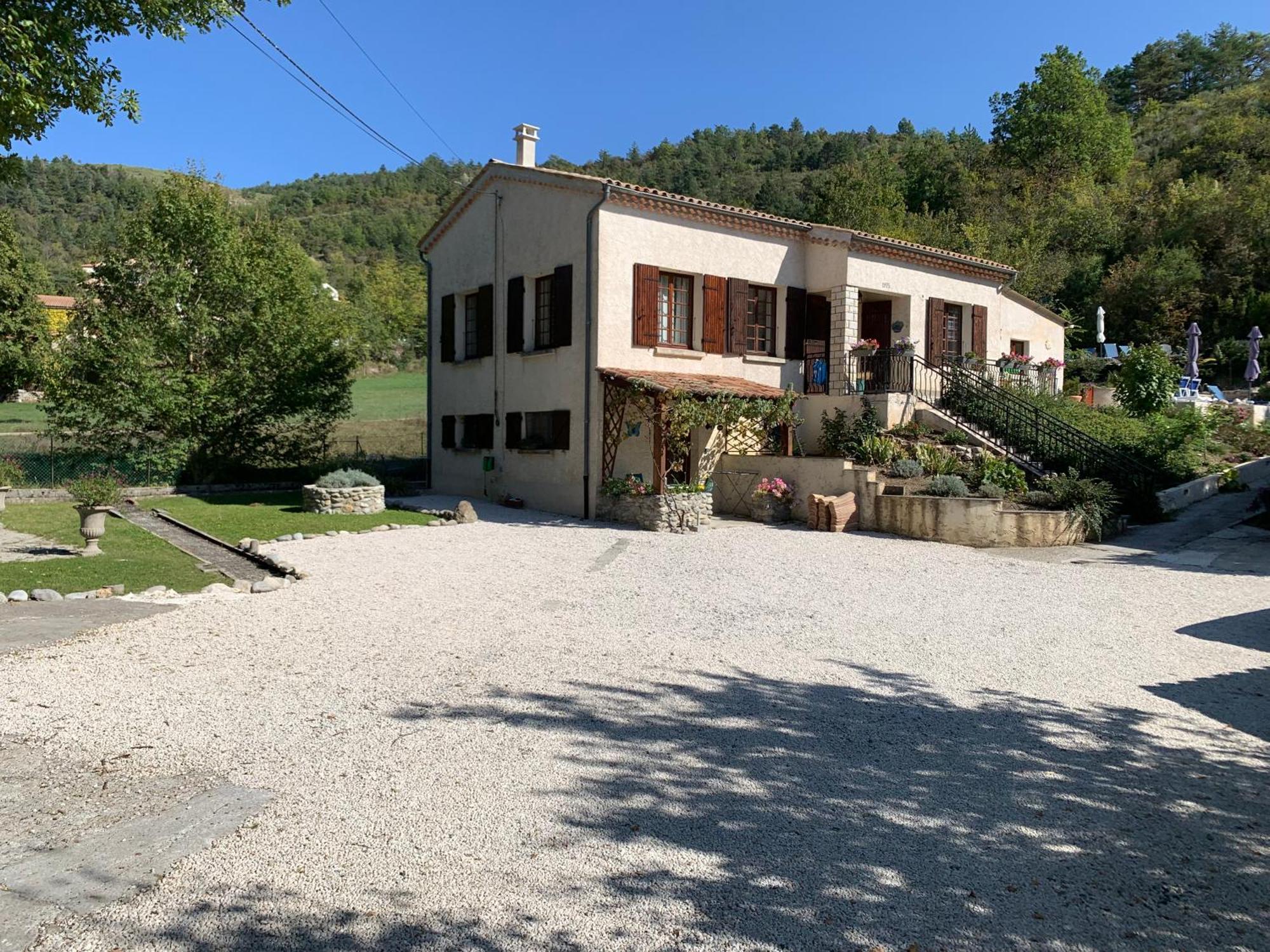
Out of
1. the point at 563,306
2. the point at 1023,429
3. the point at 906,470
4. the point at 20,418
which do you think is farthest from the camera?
the point at 20,418

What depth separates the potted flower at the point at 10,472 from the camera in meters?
18.5

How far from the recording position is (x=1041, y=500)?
14.2m

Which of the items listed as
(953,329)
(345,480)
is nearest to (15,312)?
(345,480)

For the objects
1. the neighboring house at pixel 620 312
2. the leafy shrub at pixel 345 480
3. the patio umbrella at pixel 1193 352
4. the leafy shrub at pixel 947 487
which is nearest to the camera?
the leafy shrub at pixel 947 487

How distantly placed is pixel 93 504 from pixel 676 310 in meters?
11.2

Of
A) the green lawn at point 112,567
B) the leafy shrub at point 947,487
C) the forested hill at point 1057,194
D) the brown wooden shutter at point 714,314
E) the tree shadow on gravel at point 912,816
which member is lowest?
the tree shadow on gravel at point 912,816

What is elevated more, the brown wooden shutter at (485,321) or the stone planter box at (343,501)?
the brown wooden shutter at (485,321)

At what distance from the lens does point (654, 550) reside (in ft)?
42.2

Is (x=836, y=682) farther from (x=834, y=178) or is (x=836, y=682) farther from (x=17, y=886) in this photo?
(x=834, y=178)

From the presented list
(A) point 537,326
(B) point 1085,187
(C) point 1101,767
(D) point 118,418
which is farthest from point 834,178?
(C) point 1101,767

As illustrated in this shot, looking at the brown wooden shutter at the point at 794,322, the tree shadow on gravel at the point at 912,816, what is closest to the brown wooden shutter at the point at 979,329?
the brown wooden shutter at the point at 794,322

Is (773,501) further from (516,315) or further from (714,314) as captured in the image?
(516,315)

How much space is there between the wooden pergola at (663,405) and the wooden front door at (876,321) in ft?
14.9

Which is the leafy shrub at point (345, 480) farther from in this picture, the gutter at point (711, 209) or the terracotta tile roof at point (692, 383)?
the gutter at point (711, 209)
